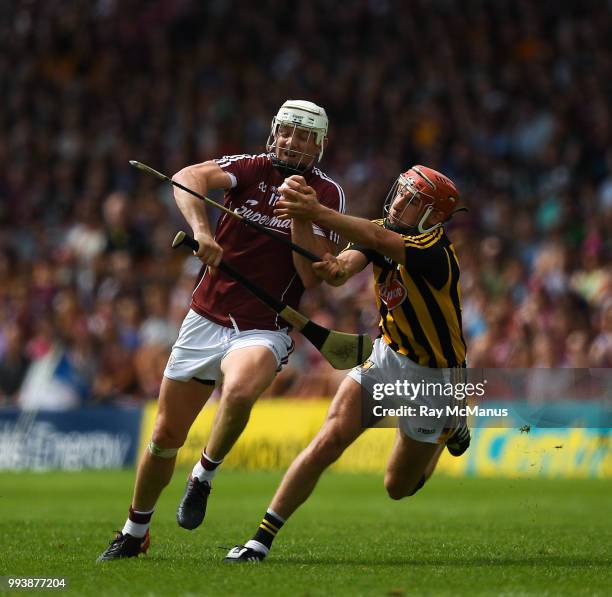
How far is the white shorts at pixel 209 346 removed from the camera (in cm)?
743

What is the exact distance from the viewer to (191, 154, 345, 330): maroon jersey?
763 cm

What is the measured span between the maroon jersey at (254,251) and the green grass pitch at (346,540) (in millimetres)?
1370

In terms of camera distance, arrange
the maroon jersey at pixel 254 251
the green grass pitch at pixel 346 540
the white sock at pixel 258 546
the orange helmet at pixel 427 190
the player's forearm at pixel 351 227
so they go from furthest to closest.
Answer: the maroon jersey at pixel 254 251 → the orange helmet at pixel 427 190 → the white sock at pixel 258 546 → the player's forearm at pixel 351 227 → the green grass pitch at pixel 346 540

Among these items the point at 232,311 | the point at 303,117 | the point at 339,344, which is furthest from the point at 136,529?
the point at 303,117

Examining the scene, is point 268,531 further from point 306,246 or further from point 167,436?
point 306,246

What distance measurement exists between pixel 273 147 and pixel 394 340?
130 centimetres

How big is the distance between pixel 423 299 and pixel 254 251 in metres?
1.02

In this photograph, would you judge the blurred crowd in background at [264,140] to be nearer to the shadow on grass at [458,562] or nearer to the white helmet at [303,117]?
the shadow on grass at [458,562]

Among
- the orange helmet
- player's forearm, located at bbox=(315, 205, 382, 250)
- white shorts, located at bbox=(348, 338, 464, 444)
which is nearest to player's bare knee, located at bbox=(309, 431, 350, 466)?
white shorts, located at bbox=(348, 338, 464, 444)

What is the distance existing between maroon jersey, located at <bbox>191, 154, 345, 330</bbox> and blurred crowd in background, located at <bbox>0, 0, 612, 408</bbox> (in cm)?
686

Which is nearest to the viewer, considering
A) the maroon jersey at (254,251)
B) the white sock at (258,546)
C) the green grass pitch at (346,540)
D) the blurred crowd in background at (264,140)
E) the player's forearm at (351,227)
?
the green grass pitch at (346,540)

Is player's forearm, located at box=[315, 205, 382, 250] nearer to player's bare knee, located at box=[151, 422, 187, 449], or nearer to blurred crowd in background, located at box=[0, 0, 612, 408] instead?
player's bare knee, located at box=[151, 422, 187, 449]

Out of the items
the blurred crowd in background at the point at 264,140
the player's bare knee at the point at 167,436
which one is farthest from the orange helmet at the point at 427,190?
the blurred crowd in background at the point at 264,140

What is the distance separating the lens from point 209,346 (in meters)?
7.52
